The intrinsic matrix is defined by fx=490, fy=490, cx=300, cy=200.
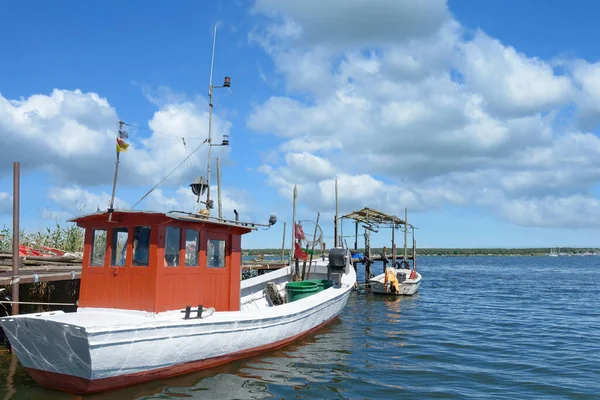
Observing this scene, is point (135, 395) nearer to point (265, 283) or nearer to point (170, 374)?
point (170, 374)

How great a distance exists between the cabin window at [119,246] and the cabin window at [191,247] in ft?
3.89

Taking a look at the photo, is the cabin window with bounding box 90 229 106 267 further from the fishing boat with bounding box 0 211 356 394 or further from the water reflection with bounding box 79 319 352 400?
the water reflection with bounding box 79 319 352 400

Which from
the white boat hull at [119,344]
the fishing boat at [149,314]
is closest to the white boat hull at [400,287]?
the fishing boat at [149,314]

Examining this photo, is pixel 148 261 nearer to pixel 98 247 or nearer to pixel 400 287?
pixel 98 247

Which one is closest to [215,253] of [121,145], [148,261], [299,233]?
[148,261]

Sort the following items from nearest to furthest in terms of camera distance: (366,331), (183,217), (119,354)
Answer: (119,354), (183,217), (366,331)

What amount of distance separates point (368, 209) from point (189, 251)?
21384mm

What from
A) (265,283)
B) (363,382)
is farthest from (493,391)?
(265,283)

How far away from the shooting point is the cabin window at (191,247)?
1010 centimetres

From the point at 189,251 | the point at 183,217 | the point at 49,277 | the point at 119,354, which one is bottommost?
the point at 119,354

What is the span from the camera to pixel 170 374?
8.83 metres

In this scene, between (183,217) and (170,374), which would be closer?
(170,374)

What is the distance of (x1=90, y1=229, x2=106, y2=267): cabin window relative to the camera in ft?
32.8

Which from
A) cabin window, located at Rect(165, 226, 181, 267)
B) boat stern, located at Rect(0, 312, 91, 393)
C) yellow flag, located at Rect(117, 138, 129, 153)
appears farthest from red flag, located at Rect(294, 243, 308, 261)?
boat stern, located at Rect(0, 312, 91, 393)
